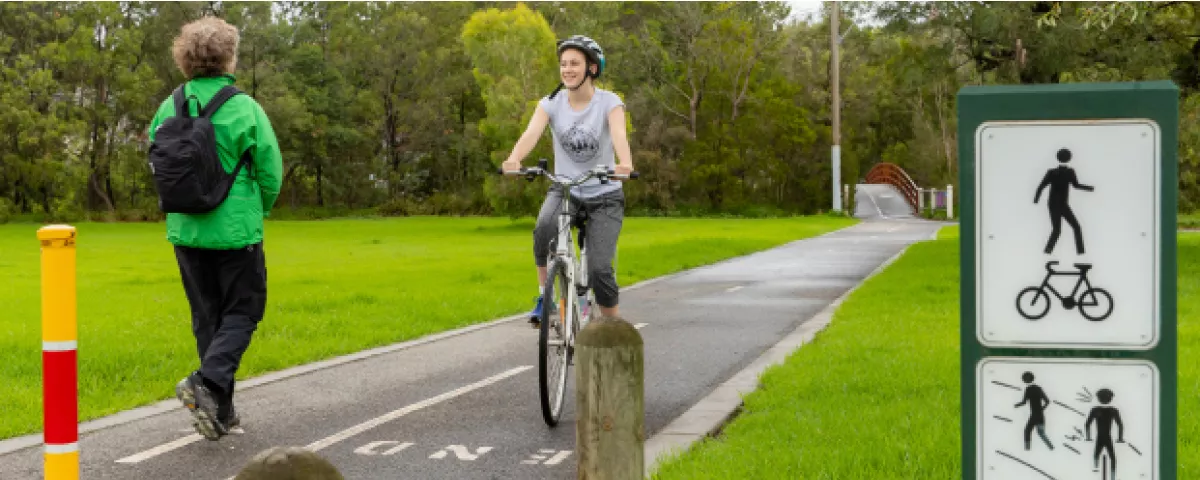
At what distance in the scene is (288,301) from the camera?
1298 cm

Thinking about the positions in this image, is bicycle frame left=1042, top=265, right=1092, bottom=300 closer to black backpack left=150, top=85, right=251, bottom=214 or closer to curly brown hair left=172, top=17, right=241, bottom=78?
black backpack left=150, top=85, right=251, bottom=214

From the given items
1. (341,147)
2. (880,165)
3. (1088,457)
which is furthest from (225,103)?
(880,165)

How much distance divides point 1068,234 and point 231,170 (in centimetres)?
417

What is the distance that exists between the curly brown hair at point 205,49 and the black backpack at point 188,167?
0.27m

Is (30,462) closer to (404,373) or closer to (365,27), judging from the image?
(404,373)

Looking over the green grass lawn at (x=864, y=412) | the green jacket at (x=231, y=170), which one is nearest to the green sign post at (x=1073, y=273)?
the green grass lawn at (x=864, y=412)

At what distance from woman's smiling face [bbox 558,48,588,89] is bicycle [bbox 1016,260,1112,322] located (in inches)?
156

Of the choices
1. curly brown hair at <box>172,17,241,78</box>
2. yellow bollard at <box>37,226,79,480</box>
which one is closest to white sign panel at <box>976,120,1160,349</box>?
yellow bollard at <box>37,226,79,480</box>

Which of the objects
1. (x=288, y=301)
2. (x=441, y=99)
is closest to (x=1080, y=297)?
(x=288, y=301)

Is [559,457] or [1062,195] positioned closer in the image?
[1062,195]

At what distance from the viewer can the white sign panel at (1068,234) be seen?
2.79m

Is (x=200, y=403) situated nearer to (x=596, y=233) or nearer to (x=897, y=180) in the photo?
(x=596, y=233)

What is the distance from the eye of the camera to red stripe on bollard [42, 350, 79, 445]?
12.1 feet

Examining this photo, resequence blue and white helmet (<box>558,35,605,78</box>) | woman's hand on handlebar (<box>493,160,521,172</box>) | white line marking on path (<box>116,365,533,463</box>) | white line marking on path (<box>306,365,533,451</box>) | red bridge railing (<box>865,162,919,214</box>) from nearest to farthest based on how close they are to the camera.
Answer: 1. white line marking on path (<box>116,365,533,463</box>)
2. white line marking on path (<box>306,365,533,451</box>)
3. blue and white helmet (<box>558,35,605,78</box>)
4. woman's hand on handlebar (<box>493,160,521,172</box>)
5. red bridge railing (<box>865,162,919,214</box>)
